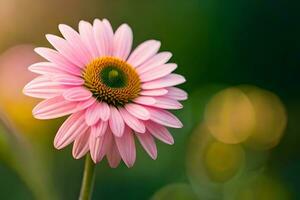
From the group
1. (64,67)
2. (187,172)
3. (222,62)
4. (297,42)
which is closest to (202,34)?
(222,62)

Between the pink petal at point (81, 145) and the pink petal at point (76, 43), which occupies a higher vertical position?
the pink petal at point (76, 43)

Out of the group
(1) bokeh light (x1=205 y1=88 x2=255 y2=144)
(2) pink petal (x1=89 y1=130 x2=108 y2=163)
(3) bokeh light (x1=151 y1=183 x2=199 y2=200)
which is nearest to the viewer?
(2) pink petal (x1=89 y1=130 x2=108 y2=163)

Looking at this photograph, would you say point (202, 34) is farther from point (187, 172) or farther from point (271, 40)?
point (187, 172)

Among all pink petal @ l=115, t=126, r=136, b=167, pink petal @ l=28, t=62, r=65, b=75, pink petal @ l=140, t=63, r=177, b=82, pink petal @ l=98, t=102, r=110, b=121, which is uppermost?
pink petal @ l=28, t=62, r=65, b=75

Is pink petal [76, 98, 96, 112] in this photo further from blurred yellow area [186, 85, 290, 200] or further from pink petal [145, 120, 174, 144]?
blurred yellow area [186, 85, 290, 200]

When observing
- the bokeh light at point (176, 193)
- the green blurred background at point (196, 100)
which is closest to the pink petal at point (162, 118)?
the green blurred background at point (196, 100)

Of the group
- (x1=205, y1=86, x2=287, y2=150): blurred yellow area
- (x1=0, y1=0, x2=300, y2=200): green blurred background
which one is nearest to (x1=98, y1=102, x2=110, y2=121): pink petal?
(x1=0, y1=0, x2=300, y2=200): green blurred background

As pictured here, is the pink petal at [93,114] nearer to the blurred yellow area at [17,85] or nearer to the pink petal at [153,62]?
the pink petal at [153,62]
